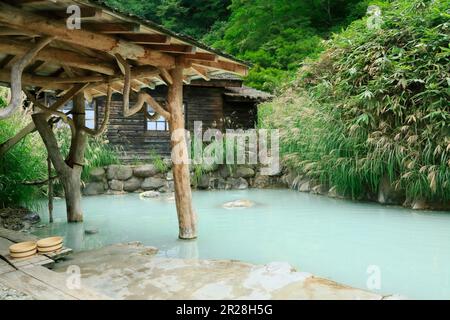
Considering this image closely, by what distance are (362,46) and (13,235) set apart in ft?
25.1

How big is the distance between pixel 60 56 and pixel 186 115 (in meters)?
9.59

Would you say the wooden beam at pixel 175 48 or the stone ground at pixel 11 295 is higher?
the wooden beam at pixel 175 48

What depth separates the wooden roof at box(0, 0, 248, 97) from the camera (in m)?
3.29

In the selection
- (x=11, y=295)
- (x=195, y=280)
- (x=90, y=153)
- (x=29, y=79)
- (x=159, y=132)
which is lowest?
(x=195, y=280)

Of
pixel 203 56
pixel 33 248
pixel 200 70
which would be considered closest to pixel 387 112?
pixel 200 70

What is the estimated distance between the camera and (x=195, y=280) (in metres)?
3.03

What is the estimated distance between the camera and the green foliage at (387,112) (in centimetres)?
707

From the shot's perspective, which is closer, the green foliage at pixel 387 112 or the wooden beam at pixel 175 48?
the wooden beam at pixel 175 48

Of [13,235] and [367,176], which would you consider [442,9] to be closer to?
[367,176]

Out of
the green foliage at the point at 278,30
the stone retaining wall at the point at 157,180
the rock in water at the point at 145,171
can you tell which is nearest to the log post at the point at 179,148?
the stone retaining wall at the point at 157,180

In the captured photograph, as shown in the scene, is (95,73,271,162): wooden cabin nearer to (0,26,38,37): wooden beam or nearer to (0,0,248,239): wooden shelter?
(0,0,248,239): wooden shelter

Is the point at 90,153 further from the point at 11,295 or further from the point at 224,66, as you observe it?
the point at 11,295

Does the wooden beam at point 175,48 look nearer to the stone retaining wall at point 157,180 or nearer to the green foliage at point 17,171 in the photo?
the green foliage at point 17,171

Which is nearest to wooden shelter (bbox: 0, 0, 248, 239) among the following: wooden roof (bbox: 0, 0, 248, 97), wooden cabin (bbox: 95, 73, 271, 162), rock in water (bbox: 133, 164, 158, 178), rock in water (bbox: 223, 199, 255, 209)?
wooden roof (bbox: 0, 0, 248, 97)
